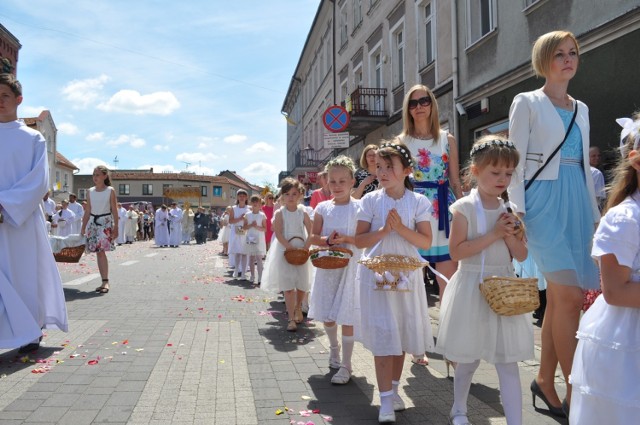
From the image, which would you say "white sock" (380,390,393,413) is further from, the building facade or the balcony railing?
the balcony railing

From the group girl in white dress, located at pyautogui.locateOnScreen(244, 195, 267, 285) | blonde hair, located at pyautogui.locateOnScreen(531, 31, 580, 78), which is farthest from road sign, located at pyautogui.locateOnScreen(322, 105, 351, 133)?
blonde hair, located at pyautogui.locateOnScreen(531, 31, 580, 78)

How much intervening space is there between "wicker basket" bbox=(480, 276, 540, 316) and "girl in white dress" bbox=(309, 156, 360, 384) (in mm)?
1635

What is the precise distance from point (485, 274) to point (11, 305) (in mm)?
3503

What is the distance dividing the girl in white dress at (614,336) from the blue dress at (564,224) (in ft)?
3.84

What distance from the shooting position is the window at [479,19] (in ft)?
41.2

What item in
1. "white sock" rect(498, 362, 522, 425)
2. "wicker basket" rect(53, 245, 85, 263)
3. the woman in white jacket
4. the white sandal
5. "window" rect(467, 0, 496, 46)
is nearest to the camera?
"white sock" rect(498, 362, 522, 425)

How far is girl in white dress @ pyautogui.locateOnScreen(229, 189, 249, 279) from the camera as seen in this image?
37.6 ft

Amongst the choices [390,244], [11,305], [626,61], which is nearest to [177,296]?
[11,305]

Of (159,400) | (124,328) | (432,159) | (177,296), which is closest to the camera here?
(159,400)

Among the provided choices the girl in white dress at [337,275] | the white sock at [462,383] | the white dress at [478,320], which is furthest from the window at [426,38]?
the white sock at [462,383]

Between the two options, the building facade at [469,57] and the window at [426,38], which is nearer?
the building facade at [469,57]

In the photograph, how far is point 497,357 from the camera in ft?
9.48

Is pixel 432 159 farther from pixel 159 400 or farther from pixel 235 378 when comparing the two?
pixel 159 400

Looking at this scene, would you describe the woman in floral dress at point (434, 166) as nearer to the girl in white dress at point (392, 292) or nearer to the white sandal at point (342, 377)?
the girl in white dress at point (392, 292)
